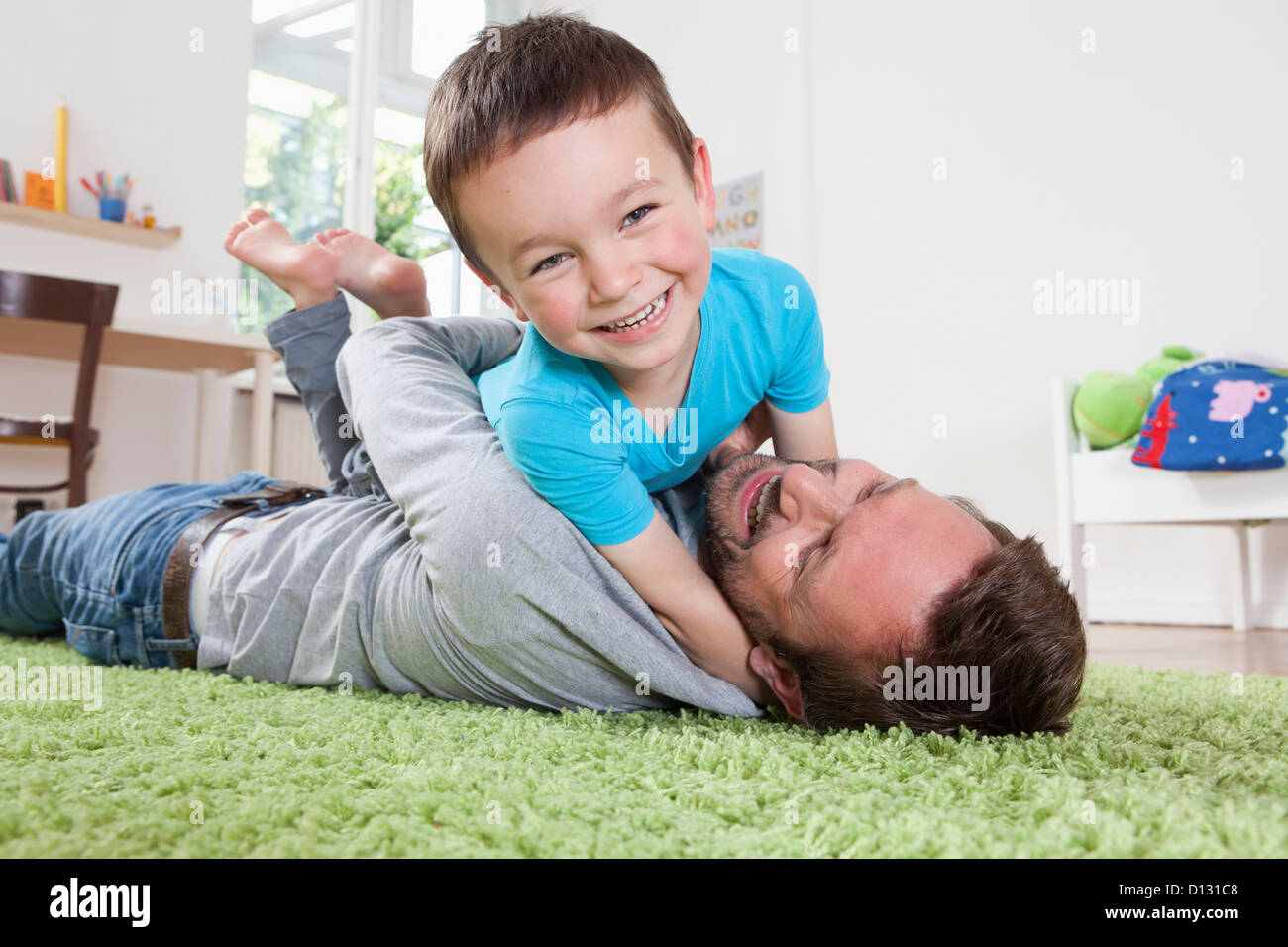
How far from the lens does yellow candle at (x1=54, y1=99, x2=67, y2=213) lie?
3658 millimetres

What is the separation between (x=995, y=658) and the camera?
2.71 feet

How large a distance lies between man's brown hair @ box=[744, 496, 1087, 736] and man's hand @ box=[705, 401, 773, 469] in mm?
424

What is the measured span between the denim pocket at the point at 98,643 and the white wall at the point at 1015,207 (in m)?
2.75

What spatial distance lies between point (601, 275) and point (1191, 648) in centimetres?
190

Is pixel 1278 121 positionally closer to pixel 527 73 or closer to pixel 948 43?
pixel 948 43

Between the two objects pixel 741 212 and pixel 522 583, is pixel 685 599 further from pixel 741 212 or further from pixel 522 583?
pixel 741 212

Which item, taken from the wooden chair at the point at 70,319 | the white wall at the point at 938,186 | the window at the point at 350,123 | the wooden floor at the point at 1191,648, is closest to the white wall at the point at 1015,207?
the white wall at the point at 938,186

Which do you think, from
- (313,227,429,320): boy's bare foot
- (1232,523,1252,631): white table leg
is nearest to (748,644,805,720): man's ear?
(313,227,429,320): boy's bare foot

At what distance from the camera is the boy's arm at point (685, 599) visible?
98cm

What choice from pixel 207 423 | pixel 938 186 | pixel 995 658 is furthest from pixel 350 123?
pixel 995 658

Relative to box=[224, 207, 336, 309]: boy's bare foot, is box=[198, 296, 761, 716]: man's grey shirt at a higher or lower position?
lower

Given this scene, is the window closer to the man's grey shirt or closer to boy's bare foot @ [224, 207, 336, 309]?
boy's bare foot @ [224, 207, 336, 309]

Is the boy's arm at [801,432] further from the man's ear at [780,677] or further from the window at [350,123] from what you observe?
the window at [350,123]
